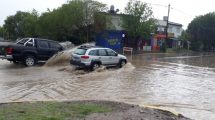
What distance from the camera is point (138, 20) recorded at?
58.4m

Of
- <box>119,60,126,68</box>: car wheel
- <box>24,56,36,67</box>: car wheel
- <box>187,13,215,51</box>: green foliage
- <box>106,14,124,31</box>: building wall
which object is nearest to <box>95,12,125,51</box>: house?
<box>106,14,124,31</box>: building wall

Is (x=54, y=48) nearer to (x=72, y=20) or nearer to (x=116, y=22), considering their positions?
(x=72, y=20)

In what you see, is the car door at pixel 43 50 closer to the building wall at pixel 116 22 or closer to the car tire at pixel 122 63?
the car tire at pixel 122 63

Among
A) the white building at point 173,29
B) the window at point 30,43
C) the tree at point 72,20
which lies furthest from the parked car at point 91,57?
the white building at point 173,29

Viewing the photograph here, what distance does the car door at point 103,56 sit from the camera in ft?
82.2

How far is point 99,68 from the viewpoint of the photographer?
80.7ft

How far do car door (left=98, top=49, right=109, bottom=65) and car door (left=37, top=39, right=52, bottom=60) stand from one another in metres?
3.86

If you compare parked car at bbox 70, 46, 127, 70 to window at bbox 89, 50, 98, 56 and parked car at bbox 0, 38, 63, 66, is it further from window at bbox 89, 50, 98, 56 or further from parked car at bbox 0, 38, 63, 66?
parked car at bbox 0, 38, 63, 66

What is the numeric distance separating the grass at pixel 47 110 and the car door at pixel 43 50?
16.5m

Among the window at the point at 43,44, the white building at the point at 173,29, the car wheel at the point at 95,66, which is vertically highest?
the white building at the point at 173,29

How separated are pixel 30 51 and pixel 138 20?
34.3m

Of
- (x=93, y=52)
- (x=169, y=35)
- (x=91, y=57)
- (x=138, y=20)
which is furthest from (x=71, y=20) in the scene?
(x=169, y=35)

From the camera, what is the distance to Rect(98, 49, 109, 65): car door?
25056mm

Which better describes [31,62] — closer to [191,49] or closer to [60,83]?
[60,83]
